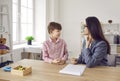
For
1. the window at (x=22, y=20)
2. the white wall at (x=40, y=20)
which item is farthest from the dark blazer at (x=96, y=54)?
the white wall at (x=40, y=20)

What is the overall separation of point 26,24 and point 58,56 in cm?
245

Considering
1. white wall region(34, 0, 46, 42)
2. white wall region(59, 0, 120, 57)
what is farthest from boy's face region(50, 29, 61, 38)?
white wall region(59, 0, 120, 57)

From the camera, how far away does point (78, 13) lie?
492 cm

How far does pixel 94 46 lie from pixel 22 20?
2.77 meters

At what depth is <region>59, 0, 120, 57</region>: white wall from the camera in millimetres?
4629

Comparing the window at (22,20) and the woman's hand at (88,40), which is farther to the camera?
the window at (22,20)

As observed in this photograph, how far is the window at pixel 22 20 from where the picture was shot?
4.02 m

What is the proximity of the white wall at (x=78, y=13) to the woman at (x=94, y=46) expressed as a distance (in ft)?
9.33

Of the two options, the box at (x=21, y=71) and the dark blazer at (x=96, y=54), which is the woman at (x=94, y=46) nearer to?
the dark blazer at (x=96, y=54)

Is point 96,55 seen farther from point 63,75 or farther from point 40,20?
point 40,20

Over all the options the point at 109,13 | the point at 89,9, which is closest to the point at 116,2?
the point at 109,13

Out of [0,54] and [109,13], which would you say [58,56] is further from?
[109,13]

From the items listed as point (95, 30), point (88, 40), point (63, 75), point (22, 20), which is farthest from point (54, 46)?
point (22, 20)

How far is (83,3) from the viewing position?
191 inches
